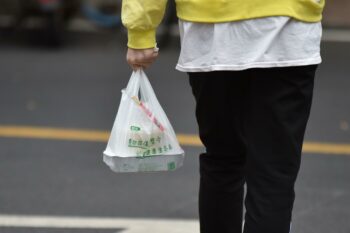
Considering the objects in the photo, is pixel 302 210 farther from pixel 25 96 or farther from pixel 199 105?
pixel 25 96

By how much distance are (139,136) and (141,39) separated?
0.37 meters

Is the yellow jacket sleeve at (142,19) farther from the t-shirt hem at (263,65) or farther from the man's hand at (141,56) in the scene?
the t-shirt hem at (263,65)

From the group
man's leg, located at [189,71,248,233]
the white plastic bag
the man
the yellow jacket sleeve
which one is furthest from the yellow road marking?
the yellow jacket sleeve

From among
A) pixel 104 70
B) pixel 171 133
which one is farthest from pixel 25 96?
pixel 171 133

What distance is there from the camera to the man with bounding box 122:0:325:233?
261 cm

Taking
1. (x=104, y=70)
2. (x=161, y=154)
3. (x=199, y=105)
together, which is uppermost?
(x=199, y=105)

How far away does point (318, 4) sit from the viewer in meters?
2.64

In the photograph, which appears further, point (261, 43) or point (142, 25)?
point (142, 25)

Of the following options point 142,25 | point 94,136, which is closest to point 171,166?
point 142,25

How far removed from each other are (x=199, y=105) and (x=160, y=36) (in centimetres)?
664

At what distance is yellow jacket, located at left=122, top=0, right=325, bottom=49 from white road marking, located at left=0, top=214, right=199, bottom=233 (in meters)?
1.38

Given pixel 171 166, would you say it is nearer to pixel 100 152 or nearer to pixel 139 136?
pixel 139 136

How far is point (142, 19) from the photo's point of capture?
9.11ft

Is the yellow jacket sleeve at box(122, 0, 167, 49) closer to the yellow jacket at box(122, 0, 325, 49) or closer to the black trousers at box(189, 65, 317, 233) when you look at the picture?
the yellow jacket at box(122, 0, 325, 49)
